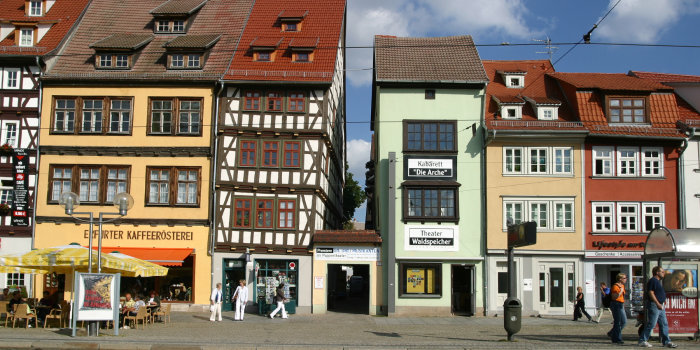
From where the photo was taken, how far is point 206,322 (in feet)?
82.2

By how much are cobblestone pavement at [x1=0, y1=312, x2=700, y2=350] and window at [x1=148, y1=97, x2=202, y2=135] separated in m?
8.78

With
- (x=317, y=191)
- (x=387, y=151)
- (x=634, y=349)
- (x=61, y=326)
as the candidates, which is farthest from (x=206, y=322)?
(x=634, y=349)

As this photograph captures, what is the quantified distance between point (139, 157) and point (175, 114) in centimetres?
253

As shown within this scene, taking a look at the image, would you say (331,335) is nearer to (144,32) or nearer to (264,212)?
(264,212)

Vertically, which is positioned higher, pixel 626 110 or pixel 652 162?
pixel 626 110

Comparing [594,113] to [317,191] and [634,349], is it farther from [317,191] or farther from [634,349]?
[634,349]

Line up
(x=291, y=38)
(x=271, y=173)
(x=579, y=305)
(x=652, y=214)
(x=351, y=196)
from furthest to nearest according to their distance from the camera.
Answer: (x=351, y=196) → (x=291, y=38) → (x=271, y=173) → (x=652, y=214) → (x=579, y=305)

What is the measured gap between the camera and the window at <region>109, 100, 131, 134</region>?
30.7 m

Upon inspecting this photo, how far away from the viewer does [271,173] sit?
3025 cm

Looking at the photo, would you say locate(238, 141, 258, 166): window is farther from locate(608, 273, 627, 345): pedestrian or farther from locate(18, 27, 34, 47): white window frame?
locate(608, 273, 627, 345): pedestrian

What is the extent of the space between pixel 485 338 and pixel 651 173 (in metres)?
15.2

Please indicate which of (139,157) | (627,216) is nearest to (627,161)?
(627,216)

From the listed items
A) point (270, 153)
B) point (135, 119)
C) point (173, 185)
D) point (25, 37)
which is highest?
point (25, 37)

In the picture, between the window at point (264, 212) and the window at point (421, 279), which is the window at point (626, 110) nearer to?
the window at point (421, 279)
